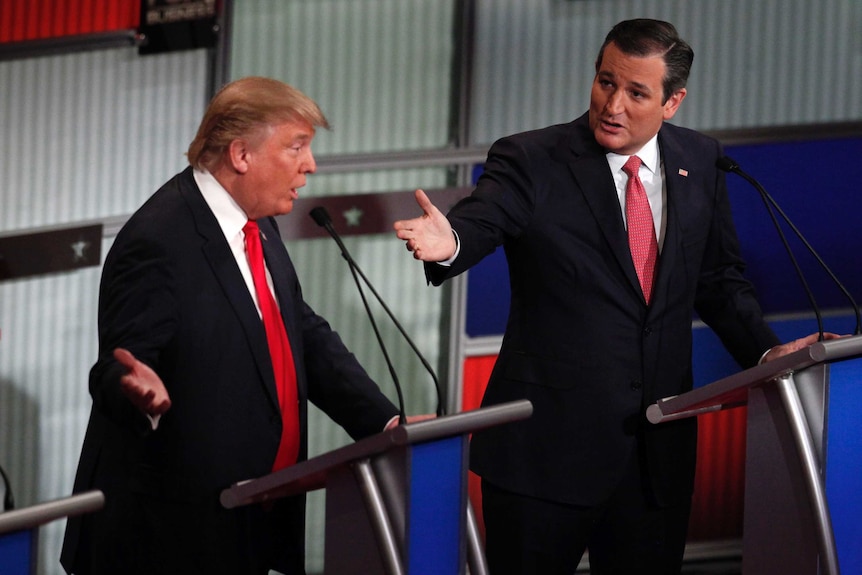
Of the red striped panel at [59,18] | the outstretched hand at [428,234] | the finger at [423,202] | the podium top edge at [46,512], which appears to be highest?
the red striped panel at [59,18]

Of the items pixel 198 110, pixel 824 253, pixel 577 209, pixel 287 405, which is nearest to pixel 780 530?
pixel 577 209

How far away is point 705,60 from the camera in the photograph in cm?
439

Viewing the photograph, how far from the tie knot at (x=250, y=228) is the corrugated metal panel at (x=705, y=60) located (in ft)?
6.28

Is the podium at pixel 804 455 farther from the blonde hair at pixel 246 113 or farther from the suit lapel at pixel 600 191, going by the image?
the blonde hair at pixel 246 113

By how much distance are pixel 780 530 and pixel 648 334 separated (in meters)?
0.52

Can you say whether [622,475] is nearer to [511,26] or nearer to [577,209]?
[577,209]

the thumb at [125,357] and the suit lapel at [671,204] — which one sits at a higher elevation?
the suit lapel at [671,204]

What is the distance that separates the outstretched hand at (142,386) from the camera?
2.18 meters

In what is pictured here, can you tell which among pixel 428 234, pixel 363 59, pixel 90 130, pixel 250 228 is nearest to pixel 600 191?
pixel 428 234

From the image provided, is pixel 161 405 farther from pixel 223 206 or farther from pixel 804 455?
pixel 804 455

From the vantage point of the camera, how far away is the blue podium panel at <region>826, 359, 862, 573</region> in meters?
2.22

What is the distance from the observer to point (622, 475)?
2631 mm

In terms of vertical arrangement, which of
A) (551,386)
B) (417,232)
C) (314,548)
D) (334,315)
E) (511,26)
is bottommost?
(314,548)

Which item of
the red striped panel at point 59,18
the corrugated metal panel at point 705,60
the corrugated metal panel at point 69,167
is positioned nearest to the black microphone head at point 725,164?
the corrugated metal panel at point 705,60
